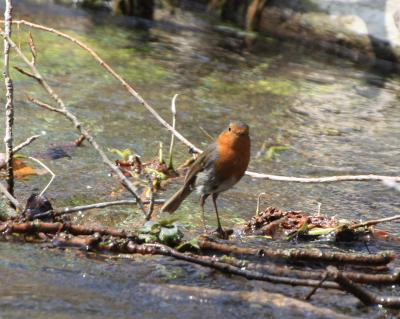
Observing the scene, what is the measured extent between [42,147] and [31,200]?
154 centimetres

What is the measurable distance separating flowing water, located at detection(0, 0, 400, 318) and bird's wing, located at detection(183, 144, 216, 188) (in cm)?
23

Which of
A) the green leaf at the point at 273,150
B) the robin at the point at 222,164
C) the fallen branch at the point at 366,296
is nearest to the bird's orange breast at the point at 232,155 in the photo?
the robin at the point at 222,164

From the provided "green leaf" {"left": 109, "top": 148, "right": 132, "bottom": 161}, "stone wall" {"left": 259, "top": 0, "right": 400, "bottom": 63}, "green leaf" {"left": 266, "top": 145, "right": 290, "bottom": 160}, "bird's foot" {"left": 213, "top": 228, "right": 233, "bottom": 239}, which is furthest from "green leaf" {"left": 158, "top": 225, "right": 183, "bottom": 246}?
"stone wall" {"left": 259, "top": 0, "right": 400, "bottom": 63}

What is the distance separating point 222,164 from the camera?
14.3 feet

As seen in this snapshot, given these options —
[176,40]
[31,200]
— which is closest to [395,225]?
[31,200]

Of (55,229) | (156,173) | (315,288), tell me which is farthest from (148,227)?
(156,173)

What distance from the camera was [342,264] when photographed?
3875mm

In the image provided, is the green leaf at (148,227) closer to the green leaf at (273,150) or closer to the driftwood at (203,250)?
the driftwood at (203,250)

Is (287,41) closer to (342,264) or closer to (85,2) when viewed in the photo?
(85,2)

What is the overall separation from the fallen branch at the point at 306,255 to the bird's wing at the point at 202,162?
693 mm

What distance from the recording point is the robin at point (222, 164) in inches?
171

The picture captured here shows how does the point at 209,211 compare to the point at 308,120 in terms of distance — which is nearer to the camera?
the point at 209,211

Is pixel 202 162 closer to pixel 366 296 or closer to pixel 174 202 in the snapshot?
pixel 174 202

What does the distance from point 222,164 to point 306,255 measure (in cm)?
75
